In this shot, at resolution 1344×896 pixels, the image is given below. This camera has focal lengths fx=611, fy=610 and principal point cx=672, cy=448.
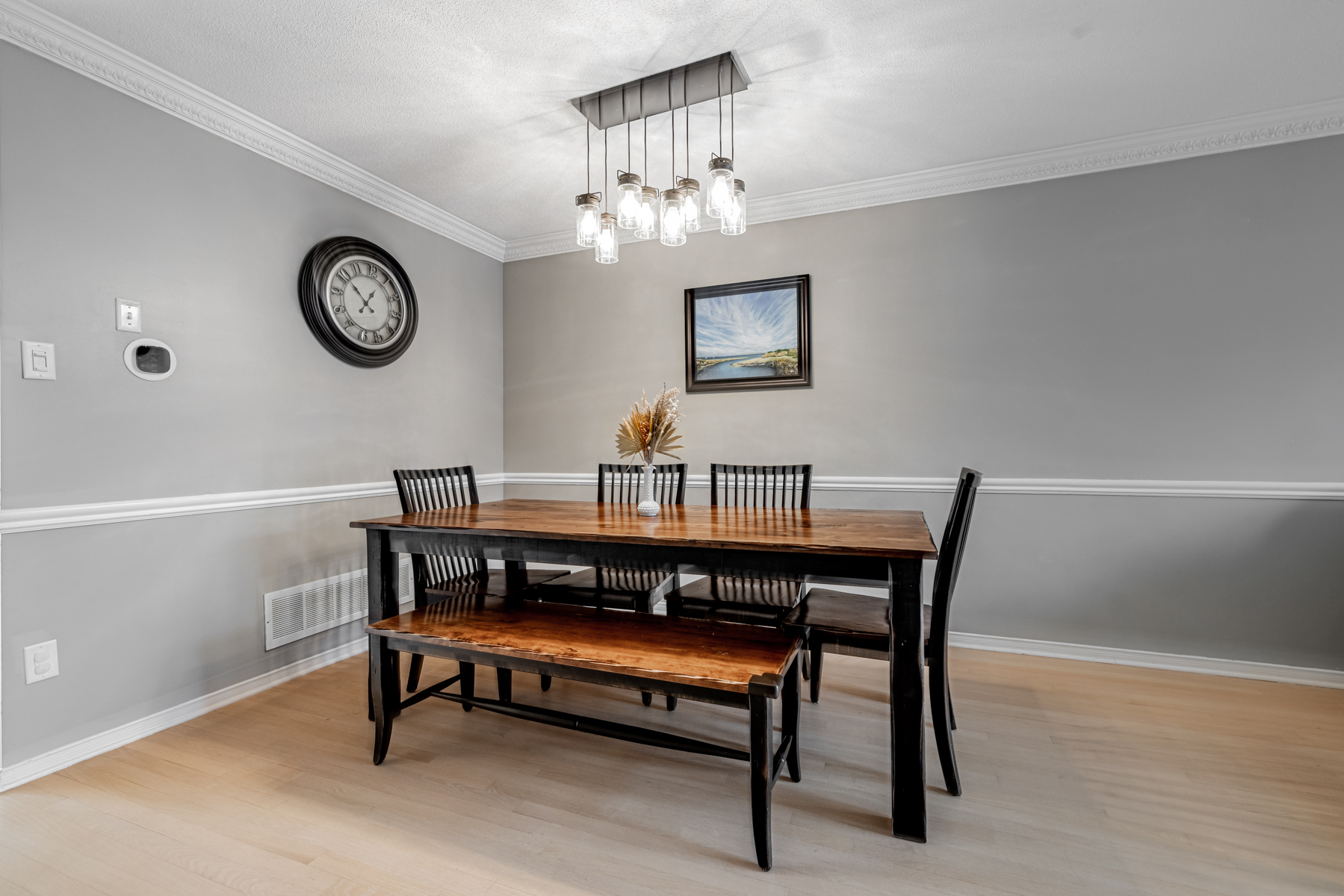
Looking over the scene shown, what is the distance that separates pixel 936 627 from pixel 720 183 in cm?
163

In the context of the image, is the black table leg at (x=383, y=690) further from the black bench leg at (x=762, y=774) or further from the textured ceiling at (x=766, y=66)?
the textured ceiling at (x=766, y=66)

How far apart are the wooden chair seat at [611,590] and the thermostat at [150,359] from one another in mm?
1682

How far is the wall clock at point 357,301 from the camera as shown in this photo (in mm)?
2938

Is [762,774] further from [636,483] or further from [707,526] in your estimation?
[636,483]

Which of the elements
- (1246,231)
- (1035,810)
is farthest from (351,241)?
(1246,231)

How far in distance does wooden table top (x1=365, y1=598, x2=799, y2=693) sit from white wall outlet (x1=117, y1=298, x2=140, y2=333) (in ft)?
4.84

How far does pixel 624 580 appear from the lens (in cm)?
262

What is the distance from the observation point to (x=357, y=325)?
3168 millimetres

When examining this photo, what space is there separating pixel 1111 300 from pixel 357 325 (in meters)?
3.76

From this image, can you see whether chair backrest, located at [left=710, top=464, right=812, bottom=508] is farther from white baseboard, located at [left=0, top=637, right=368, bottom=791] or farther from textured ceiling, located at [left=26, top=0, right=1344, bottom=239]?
white baseboard, located at [left=0, top=637, right=368, bottom=791]

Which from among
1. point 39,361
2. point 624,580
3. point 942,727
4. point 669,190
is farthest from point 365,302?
point 942,727

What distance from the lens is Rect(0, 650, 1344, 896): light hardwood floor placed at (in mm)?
1516

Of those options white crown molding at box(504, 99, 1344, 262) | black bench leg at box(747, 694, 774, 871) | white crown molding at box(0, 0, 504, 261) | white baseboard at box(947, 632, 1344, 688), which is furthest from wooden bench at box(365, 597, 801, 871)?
white crown molding at box(504, 99, 1344, 262)

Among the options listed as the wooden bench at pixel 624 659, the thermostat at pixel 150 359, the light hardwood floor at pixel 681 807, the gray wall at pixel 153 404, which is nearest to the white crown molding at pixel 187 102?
the gray wall at pixel 153 404
